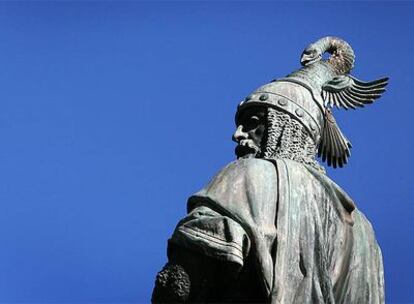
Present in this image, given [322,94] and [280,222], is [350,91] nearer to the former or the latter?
[322,94]

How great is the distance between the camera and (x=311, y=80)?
38.2 ft

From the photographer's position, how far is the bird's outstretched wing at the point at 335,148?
11719 mm

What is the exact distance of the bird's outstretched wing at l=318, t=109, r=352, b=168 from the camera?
38.4 feet

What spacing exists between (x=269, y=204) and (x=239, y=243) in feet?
1.89

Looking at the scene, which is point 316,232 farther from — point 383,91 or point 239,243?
point 383,91

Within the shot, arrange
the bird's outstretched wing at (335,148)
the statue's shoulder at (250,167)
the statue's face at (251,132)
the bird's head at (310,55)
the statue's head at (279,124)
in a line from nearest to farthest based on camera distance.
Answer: the statue's shoulder at (250,167), the statue's head at (279,124), the statue's face at (251,132), the bird's outstretched wing at (335,148), the bird's head at (310,55)

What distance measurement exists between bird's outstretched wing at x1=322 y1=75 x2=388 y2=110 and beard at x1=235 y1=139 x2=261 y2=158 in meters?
0.98

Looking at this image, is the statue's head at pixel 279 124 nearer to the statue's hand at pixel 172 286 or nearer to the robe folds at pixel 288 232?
the robe folds at pixel 288 232

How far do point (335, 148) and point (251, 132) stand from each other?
104 centimetres

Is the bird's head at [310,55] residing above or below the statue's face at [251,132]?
above

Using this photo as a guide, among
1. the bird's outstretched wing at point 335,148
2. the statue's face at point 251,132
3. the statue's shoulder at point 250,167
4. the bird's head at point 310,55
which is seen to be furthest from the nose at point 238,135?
the bird's head at point 310,55

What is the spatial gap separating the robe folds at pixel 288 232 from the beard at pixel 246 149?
18.7 inches

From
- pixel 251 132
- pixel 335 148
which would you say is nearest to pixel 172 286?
pixel 251 132

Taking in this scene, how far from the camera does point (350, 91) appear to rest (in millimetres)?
11953
